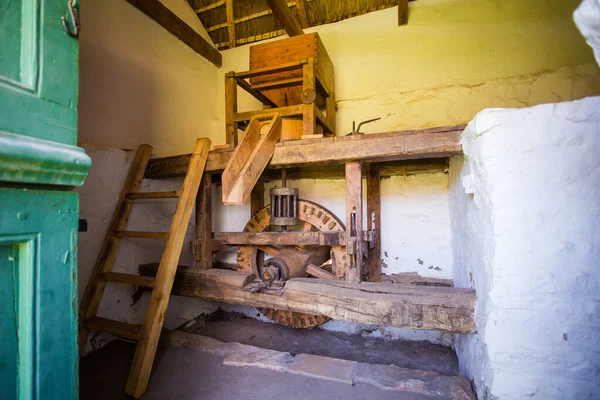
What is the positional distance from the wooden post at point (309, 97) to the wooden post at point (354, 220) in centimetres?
45

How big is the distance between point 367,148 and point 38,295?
5.16 ft

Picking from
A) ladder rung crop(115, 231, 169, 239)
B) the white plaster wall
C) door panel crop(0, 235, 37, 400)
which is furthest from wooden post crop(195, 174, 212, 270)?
the white plaster wall

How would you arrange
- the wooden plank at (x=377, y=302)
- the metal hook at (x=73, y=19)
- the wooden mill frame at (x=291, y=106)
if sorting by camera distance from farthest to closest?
the wooden mill frame at (x=291, y=106)
the wooden plank at (x=377, y=302)
the metal hook at (x=73, y=19)

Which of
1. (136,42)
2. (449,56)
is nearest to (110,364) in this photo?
(136,42)

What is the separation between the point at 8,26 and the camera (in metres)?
0.68

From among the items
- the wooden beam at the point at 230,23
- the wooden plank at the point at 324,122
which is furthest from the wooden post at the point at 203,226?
the wooden beam at the point at 230,23

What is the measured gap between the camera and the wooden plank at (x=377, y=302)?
1516 mm

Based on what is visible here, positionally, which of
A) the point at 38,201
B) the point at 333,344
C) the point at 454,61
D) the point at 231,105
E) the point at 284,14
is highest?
the point at 284,14

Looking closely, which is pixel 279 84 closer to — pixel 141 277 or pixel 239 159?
pixel 239 159

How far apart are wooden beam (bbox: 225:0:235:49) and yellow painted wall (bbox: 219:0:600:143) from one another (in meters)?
0.98

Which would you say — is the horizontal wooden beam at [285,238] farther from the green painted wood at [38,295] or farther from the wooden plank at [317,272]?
the green painted wood at [38,295]

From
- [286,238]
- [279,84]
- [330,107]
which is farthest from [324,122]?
[286,238]

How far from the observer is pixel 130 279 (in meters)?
1.83

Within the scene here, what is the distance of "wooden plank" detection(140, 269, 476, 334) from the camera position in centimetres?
152
